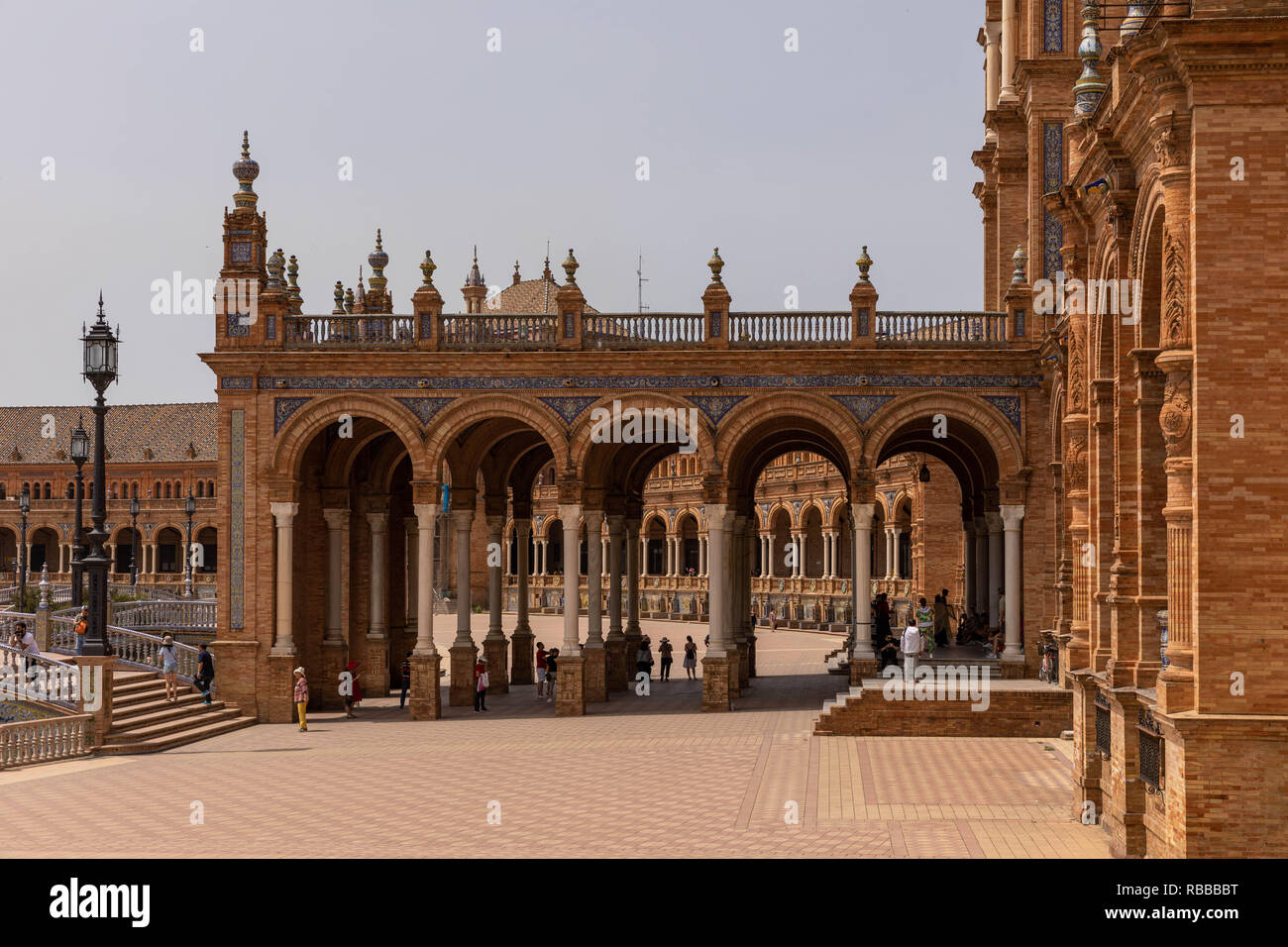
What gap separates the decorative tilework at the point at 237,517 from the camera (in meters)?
29.2

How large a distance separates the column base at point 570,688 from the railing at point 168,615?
8.89 metres

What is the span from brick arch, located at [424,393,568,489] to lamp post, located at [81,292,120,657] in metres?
6.66

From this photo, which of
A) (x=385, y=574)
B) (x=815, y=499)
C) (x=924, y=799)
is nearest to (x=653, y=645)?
(x=815, y=499)

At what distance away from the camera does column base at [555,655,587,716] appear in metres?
29.0

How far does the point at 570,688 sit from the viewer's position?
29.1 meters

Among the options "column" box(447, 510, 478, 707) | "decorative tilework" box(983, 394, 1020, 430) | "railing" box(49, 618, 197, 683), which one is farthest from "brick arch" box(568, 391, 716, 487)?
"railing" box(49, 618, 197, 683)

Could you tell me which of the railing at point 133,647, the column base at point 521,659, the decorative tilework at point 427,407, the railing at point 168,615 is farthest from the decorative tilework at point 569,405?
the railing at point 168,615

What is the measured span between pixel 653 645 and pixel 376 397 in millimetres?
21642

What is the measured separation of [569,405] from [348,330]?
193 inches

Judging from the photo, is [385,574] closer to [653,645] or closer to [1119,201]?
[653,645]

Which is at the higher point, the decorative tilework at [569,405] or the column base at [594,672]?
the decorative tilework at [569,405]

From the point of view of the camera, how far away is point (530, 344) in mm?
29375

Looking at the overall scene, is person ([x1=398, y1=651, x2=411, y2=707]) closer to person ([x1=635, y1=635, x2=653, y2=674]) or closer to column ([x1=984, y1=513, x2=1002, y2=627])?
person ([x1=635, y1=635, x2=653, y2=674])

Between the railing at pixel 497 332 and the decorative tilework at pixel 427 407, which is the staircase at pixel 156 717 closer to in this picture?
the decorative tilework at pixel 427 407
